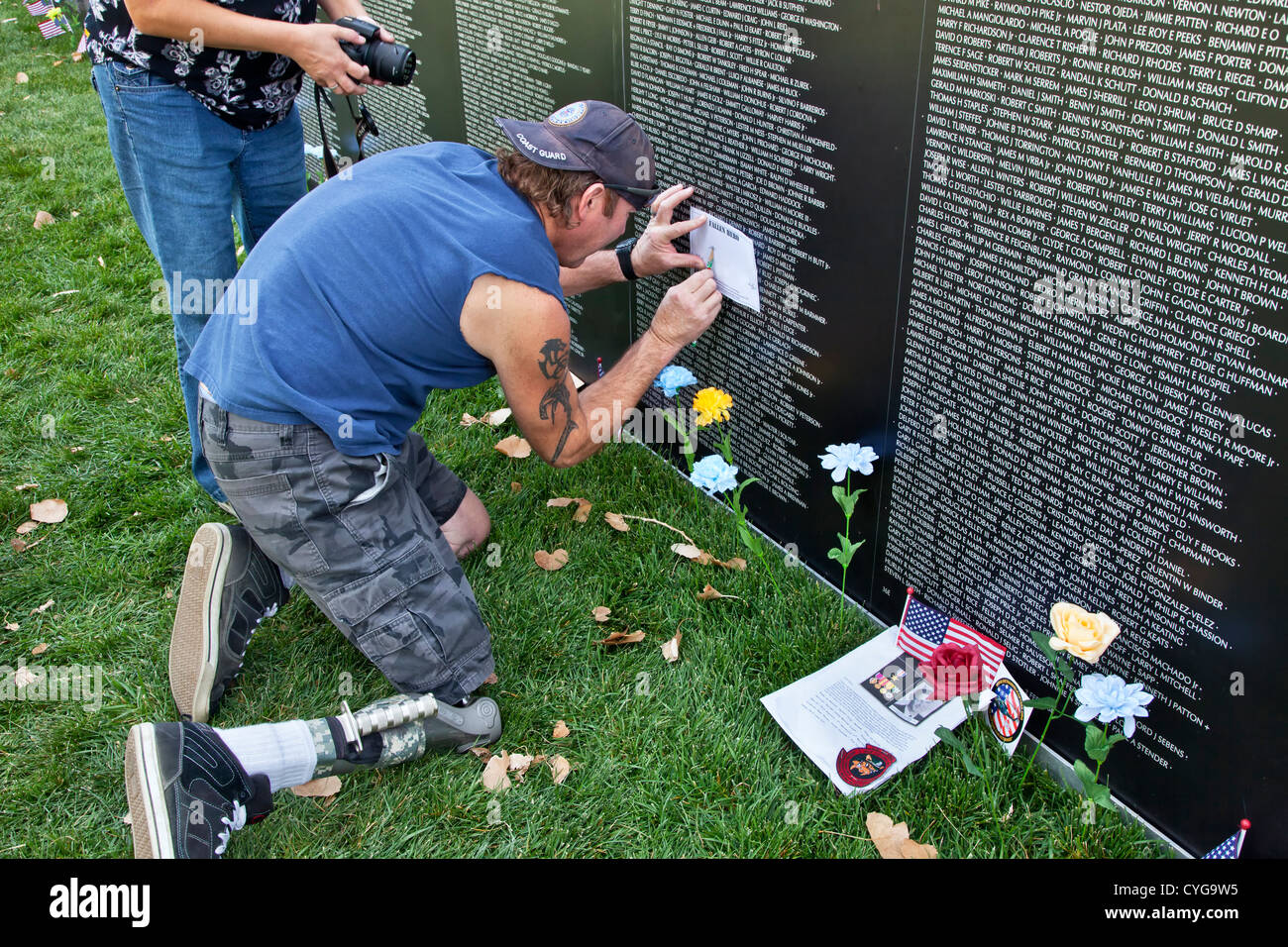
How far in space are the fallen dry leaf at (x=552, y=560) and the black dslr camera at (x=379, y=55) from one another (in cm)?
161

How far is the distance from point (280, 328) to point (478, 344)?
50cm

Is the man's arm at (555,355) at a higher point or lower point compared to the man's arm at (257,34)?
lower

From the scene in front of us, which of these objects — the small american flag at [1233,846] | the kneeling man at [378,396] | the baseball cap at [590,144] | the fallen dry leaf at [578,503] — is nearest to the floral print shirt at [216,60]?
the kneeling man at [378,396]

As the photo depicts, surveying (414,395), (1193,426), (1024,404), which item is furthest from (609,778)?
(1193,426)

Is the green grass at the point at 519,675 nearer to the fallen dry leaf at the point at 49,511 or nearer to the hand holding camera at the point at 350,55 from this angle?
the fallen dry leaf at the point at 49,511

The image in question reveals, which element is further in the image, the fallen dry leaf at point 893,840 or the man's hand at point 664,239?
the man's hand at point 664,239

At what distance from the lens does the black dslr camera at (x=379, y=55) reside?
3.33 m

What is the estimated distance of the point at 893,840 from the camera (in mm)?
2459

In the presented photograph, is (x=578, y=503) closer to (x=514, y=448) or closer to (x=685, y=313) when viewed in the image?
(x=514, y=448)

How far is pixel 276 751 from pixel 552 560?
1157mm

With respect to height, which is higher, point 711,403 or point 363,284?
point 363,284

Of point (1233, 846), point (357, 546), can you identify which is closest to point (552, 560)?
point (357, 546)

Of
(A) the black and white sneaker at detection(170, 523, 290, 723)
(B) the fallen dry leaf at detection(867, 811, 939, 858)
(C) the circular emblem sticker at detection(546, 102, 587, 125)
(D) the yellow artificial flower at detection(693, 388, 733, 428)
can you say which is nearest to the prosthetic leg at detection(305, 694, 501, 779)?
(A) the black and white sneaker at detection(170, 523, 290, 723)

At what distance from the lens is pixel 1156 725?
2369 mm
